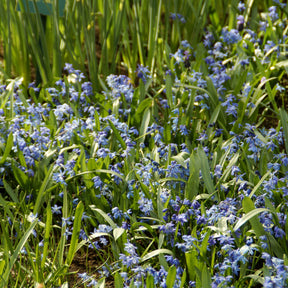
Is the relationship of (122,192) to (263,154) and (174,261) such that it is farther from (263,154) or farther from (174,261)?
(263,154)

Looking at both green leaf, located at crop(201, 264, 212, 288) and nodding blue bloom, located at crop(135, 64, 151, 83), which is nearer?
green leaf, located at crop(201, 264, 212, 288)

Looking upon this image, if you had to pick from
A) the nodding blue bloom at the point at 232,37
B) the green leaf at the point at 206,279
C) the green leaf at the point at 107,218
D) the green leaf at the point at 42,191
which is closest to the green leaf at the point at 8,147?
the green leaf at the point at 42,191

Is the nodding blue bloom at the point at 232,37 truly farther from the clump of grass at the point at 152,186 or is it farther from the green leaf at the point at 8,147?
the green leaf at the point at 8,147

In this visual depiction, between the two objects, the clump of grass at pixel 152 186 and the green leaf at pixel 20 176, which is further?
the green leaf at pixel 20 176

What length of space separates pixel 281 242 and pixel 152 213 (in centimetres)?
53

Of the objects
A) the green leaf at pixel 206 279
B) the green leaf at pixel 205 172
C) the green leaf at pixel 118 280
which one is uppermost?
the green leaf at pixel 205 172

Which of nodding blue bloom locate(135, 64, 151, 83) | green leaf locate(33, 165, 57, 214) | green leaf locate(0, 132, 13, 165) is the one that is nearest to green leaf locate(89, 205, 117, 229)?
green leaf locate(33, 165, 57, 214)

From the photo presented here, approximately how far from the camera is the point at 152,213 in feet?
6.52

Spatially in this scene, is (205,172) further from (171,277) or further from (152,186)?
(171,277)

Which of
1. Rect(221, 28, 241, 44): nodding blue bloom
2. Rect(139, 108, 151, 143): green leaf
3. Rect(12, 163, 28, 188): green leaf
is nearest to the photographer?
Rect(12, 163, 28, 188): green leaf

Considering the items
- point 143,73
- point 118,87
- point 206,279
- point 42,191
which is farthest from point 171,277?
point 143,73

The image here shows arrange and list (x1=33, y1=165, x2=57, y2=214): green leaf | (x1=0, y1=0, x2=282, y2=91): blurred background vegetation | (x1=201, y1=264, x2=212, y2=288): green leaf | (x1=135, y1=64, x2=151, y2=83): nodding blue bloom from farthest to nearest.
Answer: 1. (x1=0, y1=0, x2=282, y2=91): blurred background vegetation
2. (x1=135, y1=64, x2=151, y2=83): nodding blue bloom
3. (x1=33, y1=165, x2=57, y2=214): green leaf
4. (x1=201, y1=264, x2=212, y2=288): green leaf

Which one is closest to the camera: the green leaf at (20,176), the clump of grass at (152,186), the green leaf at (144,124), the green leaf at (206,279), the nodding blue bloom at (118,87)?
the green leaf at (206,279)

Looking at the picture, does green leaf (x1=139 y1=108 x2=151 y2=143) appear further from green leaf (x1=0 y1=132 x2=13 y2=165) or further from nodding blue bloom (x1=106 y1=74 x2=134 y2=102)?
green leaf (x1=0 y1=132 x2=13 y2=165)
